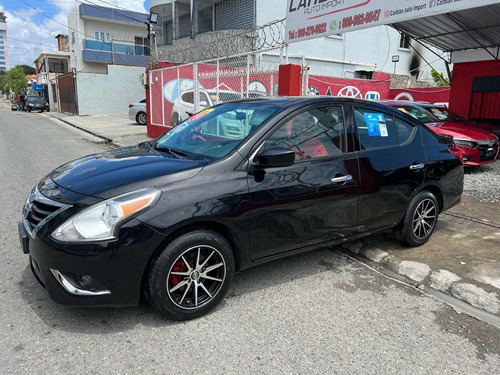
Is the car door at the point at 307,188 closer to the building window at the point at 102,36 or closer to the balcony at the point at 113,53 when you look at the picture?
the balcony at the point at 113,53

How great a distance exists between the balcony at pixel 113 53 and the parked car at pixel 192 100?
1075 inches

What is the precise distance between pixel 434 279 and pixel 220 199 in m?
2.25

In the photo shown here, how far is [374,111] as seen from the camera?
3.95 metres

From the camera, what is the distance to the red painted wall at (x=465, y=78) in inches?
446

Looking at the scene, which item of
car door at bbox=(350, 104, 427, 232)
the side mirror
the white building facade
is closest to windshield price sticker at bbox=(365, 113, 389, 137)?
car door at bbox=(350, 104, 427, 232)

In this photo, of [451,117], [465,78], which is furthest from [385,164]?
[465,78]

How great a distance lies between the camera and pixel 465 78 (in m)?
12.0

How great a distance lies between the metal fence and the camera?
28.5 feet

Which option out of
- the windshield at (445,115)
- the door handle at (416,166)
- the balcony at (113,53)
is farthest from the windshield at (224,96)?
the balcony at (113,53)

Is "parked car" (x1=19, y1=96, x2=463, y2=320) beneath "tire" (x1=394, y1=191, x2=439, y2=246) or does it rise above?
above

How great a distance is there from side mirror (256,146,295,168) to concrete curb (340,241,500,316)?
5.86 ft

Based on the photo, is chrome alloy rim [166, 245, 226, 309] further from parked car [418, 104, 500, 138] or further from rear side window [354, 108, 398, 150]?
parked car [418, 104, 500, 138]

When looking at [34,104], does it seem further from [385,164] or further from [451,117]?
[385,164]

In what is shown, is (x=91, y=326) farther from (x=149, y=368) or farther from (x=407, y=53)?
(x=407, y=53)
